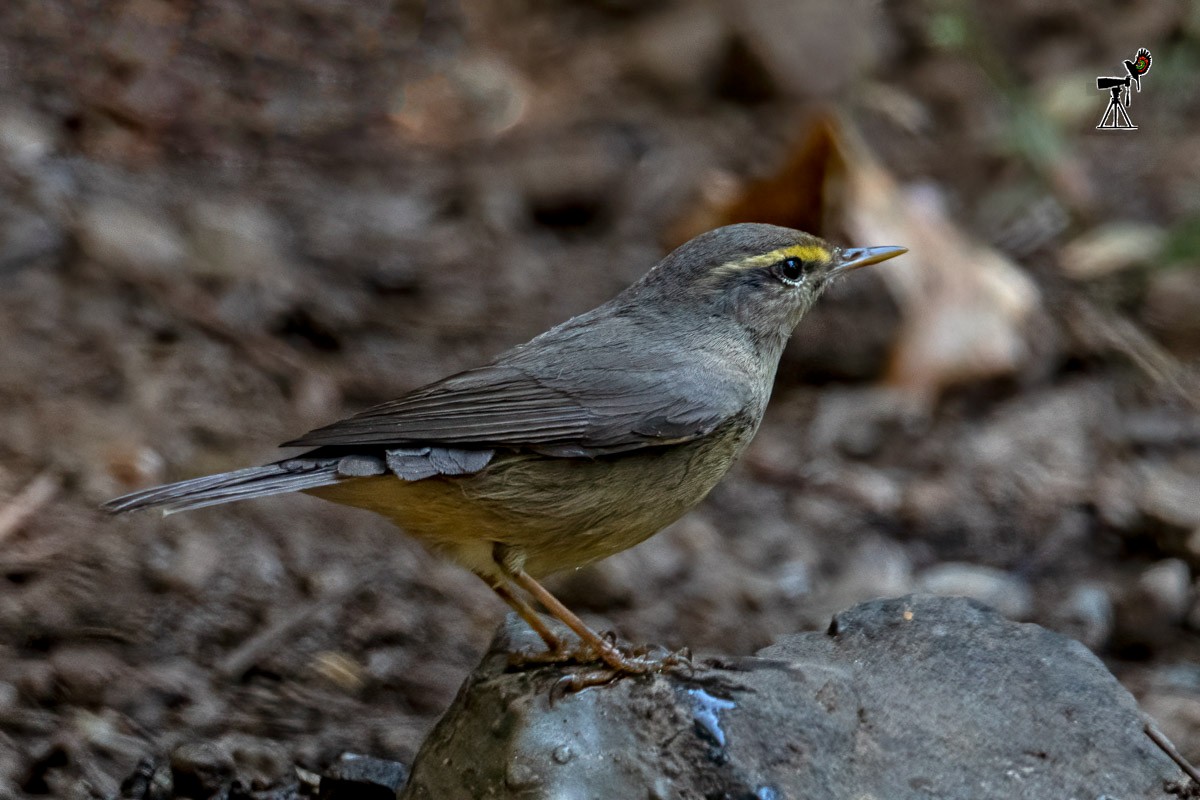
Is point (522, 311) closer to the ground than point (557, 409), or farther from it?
closer to the ground

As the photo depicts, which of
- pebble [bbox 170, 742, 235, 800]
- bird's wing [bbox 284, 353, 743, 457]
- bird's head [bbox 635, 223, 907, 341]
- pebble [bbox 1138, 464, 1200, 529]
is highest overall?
bird's head [bbox 635, 223, 907, 341]

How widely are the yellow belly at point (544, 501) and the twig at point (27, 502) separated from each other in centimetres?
162

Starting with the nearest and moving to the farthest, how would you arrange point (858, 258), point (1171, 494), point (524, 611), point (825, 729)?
1. point (825, 729)
2. point (524, 611)
3. point (858, 258)
4. point (1171, 494)

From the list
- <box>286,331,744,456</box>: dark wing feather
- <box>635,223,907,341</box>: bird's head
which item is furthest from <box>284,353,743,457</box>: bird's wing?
<box>635,223,907,341</box>: bird's head

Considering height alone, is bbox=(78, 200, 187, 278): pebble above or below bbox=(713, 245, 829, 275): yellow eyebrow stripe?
below

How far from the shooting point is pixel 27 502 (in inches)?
223

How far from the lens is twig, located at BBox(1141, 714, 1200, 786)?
3.99 metres

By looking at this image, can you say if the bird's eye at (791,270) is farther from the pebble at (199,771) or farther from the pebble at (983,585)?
the pebble at (199,771)

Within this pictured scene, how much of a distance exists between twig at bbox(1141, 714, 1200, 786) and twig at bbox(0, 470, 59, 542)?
412cm

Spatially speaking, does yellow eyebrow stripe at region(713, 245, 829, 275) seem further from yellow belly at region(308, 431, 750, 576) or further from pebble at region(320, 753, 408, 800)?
pebble at region(320, 753, 408, 800)

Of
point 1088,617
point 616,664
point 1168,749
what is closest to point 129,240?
point 616,664

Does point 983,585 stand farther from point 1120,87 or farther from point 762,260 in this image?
point 1120,87

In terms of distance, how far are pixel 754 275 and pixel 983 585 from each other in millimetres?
2131

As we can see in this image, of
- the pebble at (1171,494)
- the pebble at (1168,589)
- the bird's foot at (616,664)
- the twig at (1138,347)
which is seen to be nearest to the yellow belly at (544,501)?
the bird's foot at (616,664)
